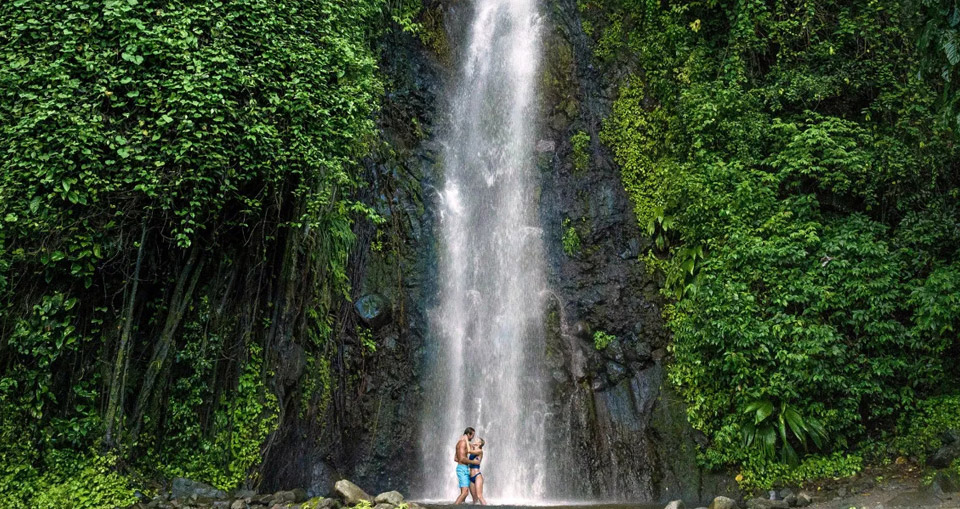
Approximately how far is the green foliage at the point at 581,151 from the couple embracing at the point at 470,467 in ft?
19.1

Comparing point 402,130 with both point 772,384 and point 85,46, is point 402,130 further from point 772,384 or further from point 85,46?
point 772,384

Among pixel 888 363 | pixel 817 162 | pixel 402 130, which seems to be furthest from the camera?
pixel 402 130

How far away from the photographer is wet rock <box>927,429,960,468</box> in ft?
27.6

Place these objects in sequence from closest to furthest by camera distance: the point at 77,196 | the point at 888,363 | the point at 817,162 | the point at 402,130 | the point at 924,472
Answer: the point at 77,196 < the point at 924,472 < the point at 888,363 < the point at 817,162 < the point at 402,130

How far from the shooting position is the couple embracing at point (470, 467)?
9812 millimetres

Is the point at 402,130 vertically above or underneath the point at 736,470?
above

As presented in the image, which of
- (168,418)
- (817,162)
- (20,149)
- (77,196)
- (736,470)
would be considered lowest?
(736,470)

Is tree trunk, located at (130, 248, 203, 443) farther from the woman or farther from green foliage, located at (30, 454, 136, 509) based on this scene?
the woman

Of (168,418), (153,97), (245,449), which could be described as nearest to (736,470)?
(245,449)

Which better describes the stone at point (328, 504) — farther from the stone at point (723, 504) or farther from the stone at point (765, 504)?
the stone at point (765, 504)

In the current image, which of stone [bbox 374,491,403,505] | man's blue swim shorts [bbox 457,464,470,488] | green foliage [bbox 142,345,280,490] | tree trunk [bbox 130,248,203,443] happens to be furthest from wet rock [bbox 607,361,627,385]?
tree trunk [bbox 130,248,203,443]

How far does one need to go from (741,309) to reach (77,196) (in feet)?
29.0

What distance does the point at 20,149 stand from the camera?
26.7 feet

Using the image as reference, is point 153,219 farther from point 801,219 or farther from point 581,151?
point 801,219
